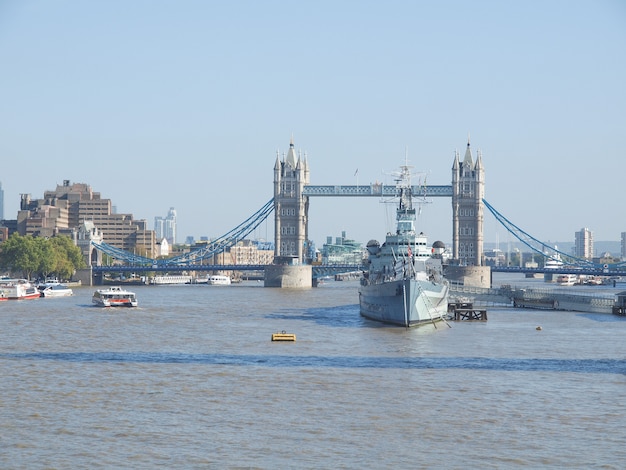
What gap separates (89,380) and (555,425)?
17.0 m

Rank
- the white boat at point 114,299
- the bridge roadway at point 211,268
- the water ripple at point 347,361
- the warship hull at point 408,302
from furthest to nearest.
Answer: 1. the bridge roadway at point 211,268
2. the white boat at point 114,299
3. the warship hull at point 408,302
4. the water ripple at point 347,361

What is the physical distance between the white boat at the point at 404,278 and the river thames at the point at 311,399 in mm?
2320

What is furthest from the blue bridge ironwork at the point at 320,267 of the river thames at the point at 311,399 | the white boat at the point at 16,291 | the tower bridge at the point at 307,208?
the river thames at the point at 311,399

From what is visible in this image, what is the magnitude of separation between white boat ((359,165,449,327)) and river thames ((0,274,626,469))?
2320 millimetres

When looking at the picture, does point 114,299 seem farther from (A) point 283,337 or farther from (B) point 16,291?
(A) point 283,337

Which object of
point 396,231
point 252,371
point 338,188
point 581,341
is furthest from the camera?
point 338,188

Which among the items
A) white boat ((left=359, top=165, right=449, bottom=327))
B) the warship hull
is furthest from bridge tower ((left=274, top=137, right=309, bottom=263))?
the warship hull

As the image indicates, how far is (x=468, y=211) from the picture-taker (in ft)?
584

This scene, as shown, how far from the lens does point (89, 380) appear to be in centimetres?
3991

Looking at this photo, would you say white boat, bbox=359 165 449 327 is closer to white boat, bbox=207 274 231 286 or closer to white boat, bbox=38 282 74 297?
white boat, bbox=38 282 74 297

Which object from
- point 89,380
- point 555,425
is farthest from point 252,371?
point 555,425

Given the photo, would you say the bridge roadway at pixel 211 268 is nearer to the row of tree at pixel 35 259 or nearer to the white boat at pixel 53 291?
the row of tree at pixel 35 259

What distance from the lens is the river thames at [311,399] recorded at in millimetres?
28000

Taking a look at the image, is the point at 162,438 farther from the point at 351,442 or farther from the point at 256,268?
the point at 256,268
